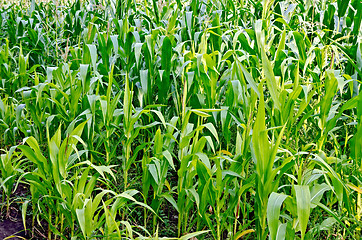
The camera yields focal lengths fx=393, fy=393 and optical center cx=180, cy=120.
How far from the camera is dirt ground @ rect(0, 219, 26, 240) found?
1957mm

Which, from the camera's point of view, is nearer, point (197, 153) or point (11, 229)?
point (197, 153)

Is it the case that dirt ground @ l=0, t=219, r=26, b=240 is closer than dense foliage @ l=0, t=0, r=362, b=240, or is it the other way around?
dense foliage @ l=0, t=0, r=362, b=240

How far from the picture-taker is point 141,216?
6.74 feet

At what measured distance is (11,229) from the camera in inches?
79.0

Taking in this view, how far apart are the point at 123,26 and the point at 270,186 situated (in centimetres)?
185

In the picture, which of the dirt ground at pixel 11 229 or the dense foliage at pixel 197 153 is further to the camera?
the dirt ground at pixel 11 229

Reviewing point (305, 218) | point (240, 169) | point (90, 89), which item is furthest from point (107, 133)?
point (305, 218)

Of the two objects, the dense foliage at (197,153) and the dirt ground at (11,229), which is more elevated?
the dense foliage at (197,153)

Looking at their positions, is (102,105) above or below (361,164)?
above

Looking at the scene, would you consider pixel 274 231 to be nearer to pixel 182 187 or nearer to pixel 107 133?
pixel 182 187

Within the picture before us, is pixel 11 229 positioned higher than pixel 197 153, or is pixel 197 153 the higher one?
pixel 197 153

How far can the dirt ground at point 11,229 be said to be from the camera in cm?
196

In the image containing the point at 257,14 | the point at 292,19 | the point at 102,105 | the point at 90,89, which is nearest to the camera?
the point at 102,105

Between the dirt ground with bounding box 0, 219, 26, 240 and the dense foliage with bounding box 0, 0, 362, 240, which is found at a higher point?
the dense foliage with bounding box 0, 0, 362, 240
